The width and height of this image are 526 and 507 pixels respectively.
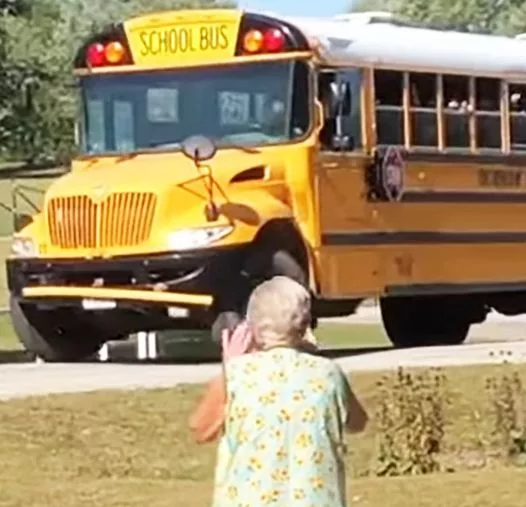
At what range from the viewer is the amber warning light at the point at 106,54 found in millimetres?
22469

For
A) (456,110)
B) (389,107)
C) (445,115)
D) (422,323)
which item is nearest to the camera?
(389,107)

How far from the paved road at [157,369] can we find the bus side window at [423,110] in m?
1.89

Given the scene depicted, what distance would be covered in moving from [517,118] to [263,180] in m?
3.92

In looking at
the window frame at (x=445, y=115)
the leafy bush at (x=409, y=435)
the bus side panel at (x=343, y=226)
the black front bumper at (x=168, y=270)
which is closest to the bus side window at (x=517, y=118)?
the window frame at (x=445, y=115)

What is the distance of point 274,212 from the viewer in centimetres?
2080

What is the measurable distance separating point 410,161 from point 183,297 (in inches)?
121

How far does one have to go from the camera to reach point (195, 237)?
2030 cm

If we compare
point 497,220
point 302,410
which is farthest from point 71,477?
point 497,220

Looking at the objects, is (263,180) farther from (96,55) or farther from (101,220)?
(96,55)

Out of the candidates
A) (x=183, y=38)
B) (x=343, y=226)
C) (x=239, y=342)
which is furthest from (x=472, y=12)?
(x=239, y=342)

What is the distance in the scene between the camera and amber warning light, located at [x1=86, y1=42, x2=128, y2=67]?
22.5 m

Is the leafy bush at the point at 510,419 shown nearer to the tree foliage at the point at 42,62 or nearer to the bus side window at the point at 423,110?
the bus side window at the point at 423,110

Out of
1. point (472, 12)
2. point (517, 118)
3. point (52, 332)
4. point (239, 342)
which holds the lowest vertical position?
point (472, 12)

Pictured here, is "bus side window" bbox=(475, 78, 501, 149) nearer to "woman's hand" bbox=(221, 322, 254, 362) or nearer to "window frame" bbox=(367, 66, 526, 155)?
"window frame" bbox=(367, 66, 526, 155)
